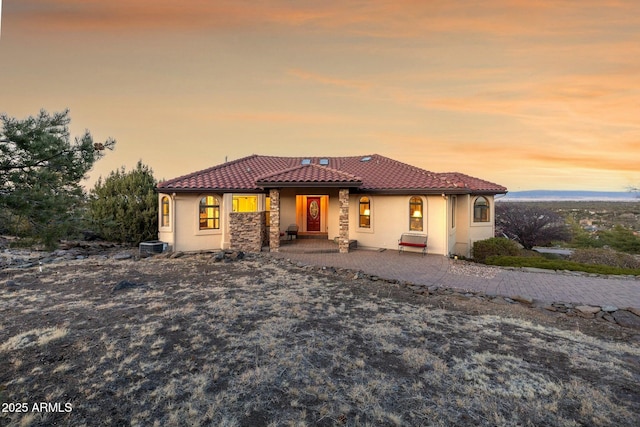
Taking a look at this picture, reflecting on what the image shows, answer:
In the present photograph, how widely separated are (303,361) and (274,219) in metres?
9.46

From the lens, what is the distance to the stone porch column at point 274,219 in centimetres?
1312

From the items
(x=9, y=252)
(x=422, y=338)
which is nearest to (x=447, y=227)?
(x=422, y=338)

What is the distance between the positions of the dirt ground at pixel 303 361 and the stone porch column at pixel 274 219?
5.76m

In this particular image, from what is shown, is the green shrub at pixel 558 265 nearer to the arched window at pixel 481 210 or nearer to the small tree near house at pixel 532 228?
the arched window at pixel 481 210

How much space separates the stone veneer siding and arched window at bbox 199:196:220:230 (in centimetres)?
118

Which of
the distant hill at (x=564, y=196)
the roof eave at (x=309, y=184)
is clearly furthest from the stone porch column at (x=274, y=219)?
the distant hill at (x=564, y=196)

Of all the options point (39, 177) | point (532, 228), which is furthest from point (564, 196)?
point (39, 177)

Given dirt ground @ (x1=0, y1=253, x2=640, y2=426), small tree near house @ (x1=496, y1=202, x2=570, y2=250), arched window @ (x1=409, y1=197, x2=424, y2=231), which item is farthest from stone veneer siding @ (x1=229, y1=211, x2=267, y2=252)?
small tree near house @ (x1=496, y1=202, x2=570, y2=250)

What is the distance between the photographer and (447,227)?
13016 millimetres

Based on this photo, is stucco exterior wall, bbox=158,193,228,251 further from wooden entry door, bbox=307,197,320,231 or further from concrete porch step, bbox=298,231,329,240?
wooden entry door, bbox=307,197,320,231

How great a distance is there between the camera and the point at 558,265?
10.5 meters

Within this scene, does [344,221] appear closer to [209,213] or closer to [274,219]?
[274,219]

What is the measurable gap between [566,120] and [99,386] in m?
21.4

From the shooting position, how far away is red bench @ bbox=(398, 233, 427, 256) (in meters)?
12.9
